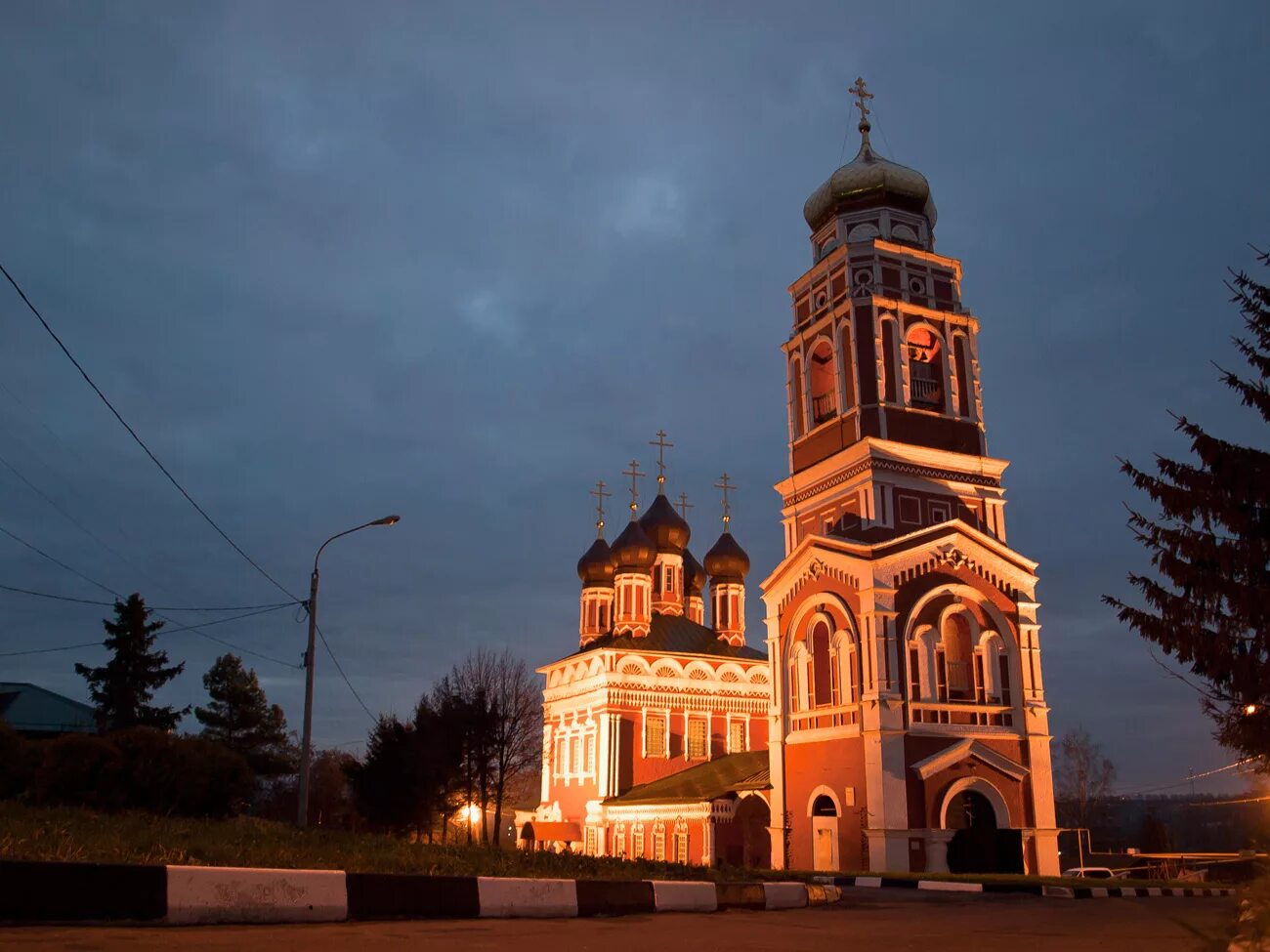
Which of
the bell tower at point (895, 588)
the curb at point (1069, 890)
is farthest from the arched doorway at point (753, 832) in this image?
the curb at point (1069, 890)

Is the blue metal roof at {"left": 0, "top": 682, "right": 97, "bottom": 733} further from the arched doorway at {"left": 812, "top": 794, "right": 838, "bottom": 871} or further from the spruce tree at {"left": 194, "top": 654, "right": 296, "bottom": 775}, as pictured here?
the arched doorway at {"left": 812, "top": 794, "right": 838, "bottom": 871}

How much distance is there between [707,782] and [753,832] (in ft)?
8.94

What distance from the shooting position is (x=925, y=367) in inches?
1248

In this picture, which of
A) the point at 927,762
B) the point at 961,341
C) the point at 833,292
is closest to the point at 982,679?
the point at 927,762

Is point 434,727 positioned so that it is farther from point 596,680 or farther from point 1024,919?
point 1024,919

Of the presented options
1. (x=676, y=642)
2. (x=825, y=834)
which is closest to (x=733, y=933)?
(x=825, y=834)

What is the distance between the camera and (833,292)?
107ft

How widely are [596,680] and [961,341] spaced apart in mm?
21165

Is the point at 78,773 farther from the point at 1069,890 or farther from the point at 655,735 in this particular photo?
the point at 655,735

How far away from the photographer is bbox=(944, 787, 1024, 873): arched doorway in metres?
26.2

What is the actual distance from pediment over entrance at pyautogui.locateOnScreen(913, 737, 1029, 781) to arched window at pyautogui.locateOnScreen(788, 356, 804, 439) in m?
10.7

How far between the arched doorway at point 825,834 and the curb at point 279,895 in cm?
1861

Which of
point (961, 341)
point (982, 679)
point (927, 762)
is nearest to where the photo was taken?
point (927, 762)

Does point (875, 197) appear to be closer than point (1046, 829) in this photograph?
No
